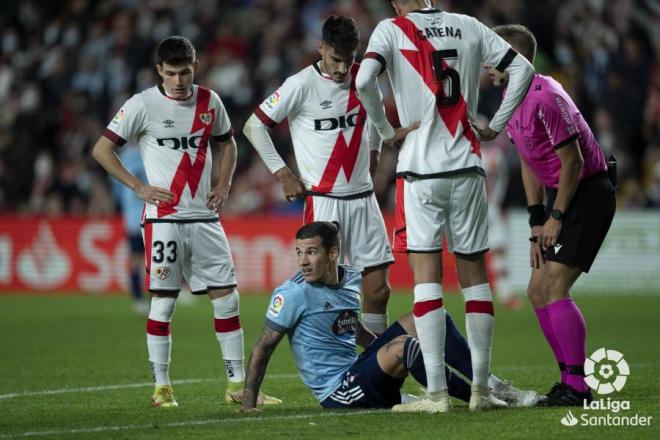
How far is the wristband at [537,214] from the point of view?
7.99 metres

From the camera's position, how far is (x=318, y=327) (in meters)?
7.47

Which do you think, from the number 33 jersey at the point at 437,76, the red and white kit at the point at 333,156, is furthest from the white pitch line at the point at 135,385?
the number 33 jersey at the point at 437,76

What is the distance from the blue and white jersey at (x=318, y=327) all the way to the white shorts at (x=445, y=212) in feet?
2.07

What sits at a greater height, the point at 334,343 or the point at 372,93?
the point at 372,93

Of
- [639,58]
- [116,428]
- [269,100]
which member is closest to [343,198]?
[269,100]

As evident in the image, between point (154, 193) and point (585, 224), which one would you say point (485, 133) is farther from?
point (154, 193)

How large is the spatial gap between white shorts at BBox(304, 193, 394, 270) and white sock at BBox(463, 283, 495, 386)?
134cm

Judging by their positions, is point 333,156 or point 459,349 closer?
point 459,349

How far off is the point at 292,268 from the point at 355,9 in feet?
20.0

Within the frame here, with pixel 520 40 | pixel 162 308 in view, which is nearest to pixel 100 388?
pixel 162 308

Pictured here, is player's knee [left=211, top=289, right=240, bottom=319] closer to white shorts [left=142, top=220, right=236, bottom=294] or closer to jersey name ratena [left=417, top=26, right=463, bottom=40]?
white shorts [left=142, top=220, right=236, bottom=294]

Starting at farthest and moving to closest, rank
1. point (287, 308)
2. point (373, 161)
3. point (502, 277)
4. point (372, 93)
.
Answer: point (502, 277) < point (373, 161) < point (287, 308) < point (372, 93)

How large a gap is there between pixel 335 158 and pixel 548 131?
1667 millimetres

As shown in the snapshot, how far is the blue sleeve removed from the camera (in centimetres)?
734
